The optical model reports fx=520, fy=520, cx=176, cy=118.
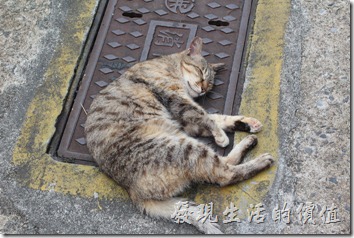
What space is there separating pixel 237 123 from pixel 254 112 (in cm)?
17

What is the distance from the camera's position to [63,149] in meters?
3.51

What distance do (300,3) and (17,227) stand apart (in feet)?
8.55

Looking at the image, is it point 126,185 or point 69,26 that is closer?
point 126,185

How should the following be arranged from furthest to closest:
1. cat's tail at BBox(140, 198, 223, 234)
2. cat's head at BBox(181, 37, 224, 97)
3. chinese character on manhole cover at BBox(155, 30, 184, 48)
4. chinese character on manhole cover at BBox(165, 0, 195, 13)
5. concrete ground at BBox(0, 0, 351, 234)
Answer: chinese character on manhole cover at BBox(165, 0, 195, 13)
chinese character on manhole cover at BBox(155, 30, 184, 48)
cat's head at BBox(181, 37, 224, 97)
concrete ground at BBox(0, 0, 351, 234)
cat's tail at BBox(140, 198, 223, 234)

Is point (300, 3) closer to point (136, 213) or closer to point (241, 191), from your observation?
point (241, 191)

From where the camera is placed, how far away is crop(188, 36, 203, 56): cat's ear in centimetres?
366

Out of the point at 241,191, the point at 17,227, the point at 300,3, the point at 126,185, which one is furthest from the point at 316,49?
the point at 17,227

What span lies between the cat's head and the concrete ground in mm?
275

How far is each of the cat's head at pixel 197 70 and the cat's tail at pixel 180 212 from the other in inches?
34.4

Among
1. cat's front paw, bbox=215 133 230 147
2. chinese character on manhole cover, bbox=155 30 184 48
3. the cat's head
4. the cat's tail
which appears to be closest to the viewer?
the cat's tail

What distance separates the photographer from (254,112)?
349 centimetres

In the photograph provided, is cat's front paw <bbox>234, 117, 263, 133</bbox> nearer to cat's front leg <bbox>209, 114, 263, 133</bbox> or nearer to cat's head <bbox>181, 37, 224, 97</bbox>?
cat's front leg <bbox>209, 114, 263, 133</bbox>

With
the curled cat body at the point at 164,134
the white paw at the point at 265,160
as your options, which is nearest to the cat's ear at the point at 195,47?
the curled cat body at the point at 164,134

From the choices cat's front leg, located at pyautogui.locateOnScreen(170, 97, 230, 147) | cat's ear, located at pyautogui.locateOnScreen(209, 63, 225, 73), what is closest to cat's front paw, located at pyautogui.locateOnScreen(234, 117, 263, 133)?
cat's front leg, located at pyautogui.locateOnScreen(170, 97, 230, 147)
